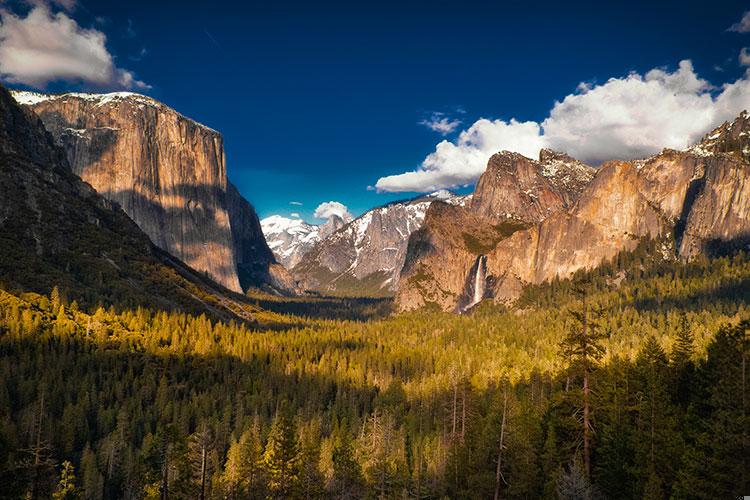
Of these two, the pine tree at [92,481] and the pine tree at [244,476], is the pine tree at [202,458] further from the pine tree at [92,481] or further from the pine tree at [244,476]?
the pine tree at [92,481]

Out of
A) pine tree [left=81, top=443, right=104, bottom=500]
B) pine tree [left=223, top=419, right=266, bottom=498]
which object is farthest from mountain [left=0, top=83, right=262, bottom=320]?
pine tree [left=223, top=419, right=266, bottom=498]

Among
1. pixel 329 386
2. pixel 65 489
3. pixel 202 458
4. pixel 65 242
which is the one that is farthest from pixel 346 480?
pixel 65 242

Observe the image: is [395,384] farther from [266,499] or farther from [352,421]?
[266,499]

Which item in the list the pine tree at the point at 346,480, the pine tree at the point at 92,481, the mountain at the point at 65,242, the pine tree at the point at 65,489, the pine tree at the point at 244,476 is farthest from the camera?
the mountain at the point at 65,242

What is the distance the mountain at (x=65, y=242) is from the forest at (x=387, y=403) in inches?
480

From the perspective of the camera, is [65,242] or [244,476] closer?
[244,476]

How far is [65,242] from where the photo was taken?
5886 inches

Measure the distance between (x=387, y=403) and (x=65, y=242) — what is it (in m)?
110

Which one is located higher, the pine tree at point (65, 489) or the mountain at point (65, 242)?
the mountain at point (65, 242)

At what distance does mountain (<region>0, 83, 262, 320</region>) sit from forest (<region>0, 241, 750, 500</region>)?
12187 millimetres

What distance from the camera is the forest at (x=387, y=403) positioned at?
1222 inches

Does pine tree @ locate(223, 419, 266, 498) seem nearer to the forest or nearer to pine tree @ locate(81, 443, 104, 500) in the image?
the forest

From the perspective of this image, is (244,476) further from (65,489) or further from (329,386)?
(329,386)

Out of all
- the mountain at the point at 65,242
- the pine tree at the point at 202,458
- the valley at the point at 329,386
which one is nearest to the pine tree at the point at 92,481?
the valley at the point at 329,386
